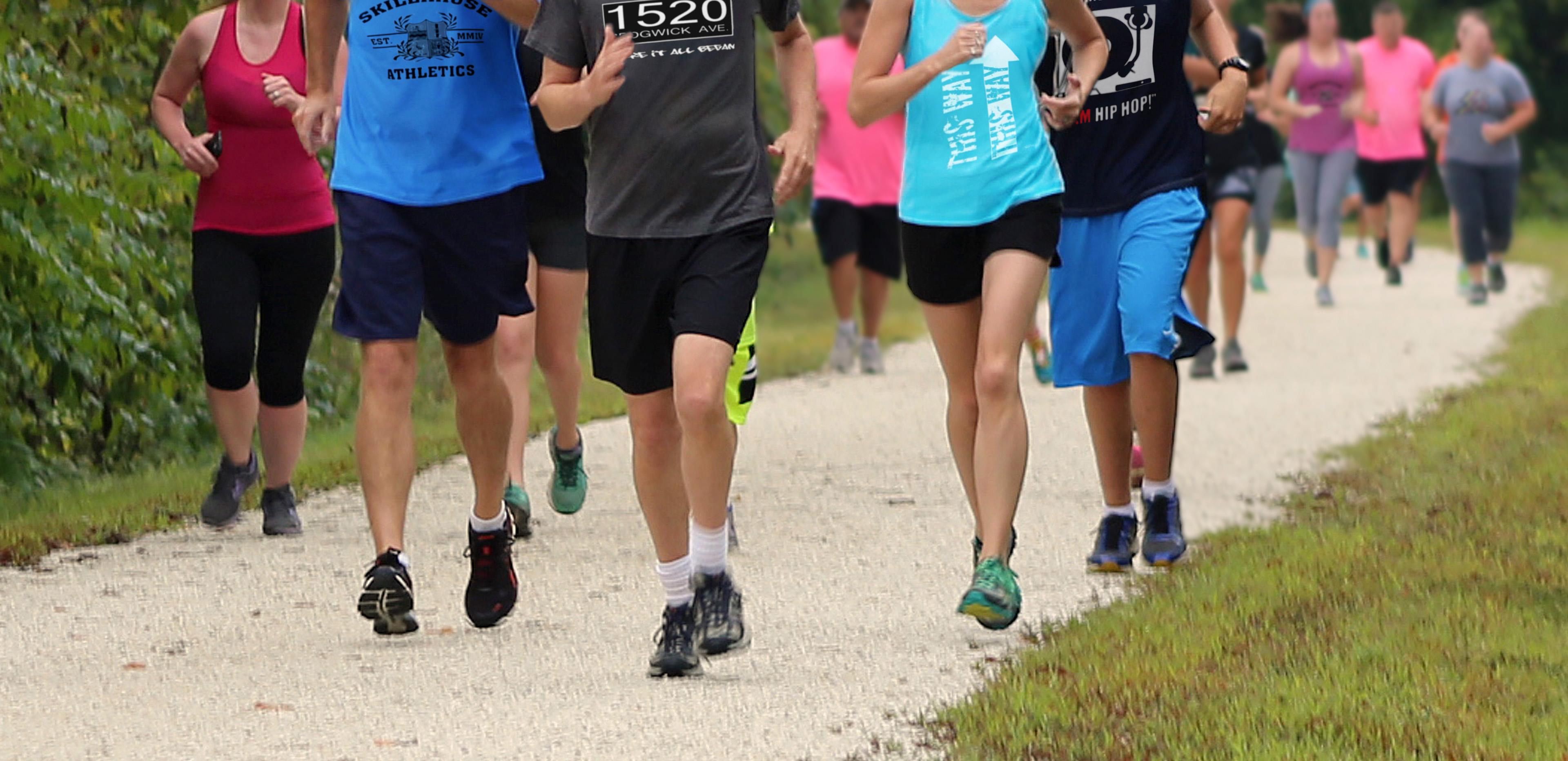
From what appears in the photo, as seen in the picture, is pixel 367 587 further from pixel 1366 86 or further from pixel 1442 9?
pixel 1442 9

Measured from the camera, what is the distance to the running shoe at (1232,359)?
12.6 metres

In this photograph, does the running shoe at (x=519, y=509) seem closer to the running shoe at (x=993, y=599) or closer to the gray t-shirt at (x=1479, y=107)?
the running shoe at (x=993, y=599)

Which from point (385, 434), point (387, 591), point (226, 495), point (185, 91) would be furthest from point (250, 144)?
point (387, 591)

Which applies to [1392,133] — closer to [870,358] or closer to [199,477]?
[870,358]

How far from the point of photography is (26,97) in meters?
7.37

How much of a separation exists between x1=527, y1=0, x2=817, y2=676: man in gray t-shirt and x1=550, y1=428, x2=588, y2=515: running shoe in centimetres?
239

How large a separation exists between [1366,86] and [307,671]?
46.6ft

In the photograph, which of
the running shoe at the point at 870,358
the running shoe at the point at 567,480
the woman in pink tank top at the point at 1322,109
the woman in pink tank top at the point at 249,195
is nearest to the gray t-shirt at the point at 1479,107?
the woman in pink tank top at the point at 1322,109

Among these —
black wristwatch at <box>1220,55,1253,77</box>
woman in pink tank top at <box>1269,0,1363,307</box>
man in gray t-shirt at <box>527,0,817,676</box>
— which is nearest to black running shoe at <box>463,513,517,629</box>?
man in gray t-shirt at <box>527,0,817,676</box>

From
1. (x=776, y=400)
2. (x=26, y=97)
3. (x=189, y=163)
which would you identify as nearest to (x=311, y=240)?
(x=189, y=163)

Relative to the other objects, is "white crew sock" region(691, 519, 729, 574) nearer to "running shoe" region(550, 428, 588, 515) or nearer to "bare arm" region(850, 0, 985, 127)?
"bare arm" region(850, 0, 985, 127)

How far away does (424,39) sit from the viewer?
18.9 feet

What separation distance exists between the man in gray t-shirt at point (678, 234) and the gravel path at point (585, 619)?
1.15 ft

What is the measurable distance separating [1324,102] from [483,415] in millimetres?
11759
